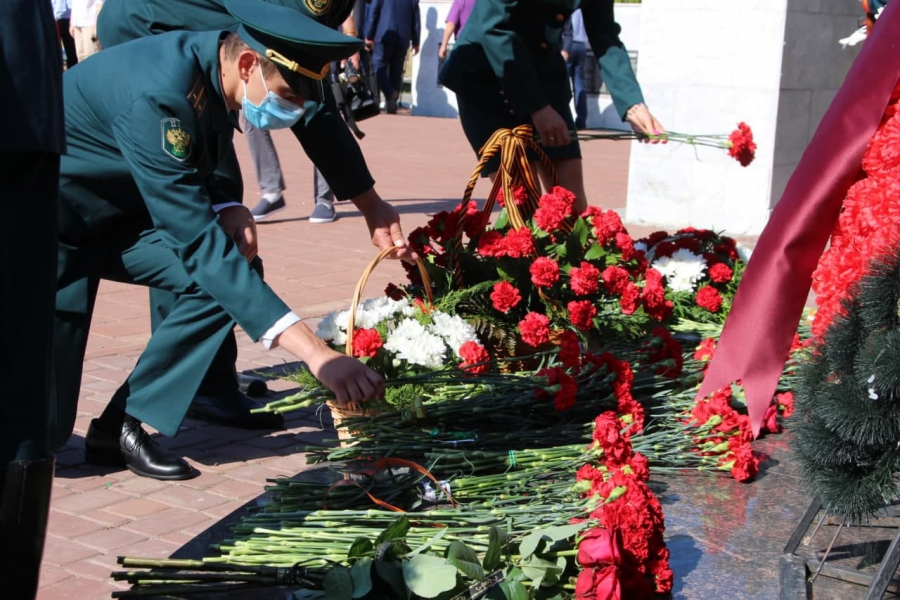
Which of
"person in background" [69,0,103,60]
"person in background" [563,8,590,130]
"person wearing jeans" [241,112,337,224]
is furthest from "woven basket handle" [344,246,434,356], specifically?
"person in background" [563,8,590,130]

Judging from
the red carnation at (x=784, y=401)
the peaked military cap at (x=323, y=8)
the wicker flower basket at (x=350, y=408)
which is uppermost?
the peaked military cap at (x=323, y=8)

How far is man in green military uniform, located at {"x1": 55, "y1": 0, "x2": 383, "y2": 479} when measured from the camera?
2.75m

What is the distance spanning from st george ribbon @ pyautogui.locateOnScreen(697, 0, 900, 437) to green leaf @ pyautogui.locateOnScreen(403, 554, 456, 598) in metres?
0.84

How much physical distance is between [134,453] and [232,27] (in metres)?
1.44

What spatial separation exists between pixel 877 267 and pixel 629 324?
1.86 meters

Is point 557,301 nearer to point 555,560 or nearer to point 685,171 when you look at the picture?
point 555,560

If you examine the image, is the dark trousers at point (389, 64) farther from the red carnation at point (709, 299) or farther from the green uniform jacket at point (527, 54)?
the red carnation at point (709, 299)

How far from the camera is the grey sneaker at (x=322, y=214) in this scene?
319 inches

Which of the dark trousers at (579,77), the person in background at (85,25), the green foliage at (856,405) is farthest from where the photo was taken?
the dark trousers at (579,77)

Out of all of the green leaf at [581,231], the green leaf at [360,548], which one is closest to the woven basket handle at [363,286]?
the green leaf at [581,231]

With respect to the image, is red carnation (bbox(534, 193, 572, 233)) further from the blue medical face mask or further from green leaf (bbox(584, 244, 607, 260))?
the blue medical face mask

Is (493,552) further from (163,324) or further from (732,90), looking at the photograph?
(732,90)

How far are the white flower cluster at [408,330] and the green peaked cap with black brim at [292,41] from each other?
0.77m

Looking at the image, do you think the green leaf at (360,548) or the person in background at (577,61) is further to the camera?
the person in background at (577,61)
